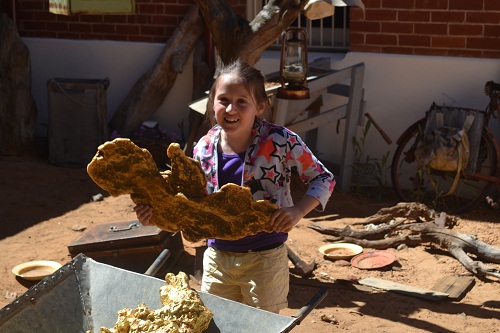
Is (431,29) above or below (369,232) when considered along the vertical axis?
above

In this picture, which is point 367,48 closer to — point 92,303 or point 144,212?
point 144,212

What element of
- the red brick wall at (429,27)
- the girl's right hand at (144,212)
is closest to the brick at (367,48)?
the red brick wall at (429,27)

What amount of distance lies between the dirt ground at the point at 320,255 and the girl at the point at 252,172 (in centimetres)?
139

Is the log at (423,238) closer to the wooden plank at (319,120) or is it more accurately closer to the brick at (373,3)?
the wooden plank at (319,120)

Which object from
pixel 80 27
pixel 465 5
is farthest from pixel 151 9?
pixel 465 5

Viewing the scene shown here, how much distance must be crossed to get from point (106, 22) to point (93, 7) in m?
4.77

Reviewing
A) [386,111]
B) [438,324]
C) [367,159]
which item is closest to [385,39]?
[386,111]

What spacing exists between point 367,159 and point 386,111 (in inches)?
18.8

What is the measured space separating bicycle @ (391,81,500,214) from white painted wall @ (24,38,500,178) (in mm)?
293

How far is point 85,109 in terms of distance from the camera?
7844 millimetres

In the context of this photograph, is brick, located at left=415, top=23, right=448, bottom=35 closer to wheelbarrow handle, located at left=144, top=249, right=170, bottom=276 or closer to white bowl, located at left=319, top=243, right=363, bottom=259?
white bowl, located at left=319, top=243, right=363, bottom=259

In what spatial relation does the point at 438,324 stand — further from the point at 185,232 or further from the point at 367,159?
the point at 367,159

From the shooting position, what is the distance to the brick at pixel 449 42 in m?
6.70

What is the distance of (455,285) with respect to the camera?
5.01 metres
